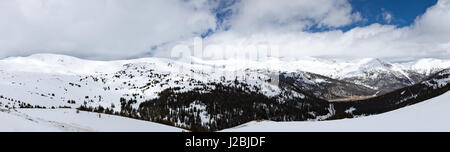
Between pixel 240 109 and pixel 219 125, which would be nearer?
pixel 219 125

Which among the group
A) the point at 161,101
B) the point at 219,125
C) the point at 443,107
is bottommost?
the point at 219,125

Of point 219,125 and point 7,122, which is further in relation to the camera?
point 219,125

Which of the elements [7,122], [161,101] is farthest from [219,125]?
[7,122]

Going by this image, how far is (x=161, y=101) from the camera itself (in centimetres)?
11725

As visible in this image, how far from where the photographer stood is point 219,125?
12631cm
